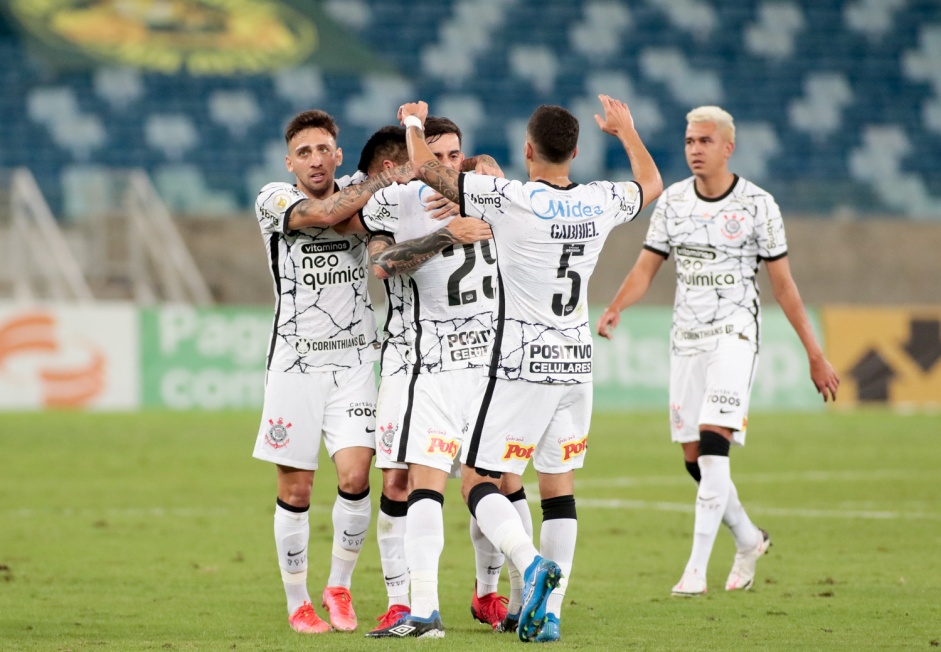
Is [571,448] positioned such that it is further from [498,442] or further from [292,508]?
[292,508]

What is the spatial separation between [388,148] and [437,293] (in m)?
0.74

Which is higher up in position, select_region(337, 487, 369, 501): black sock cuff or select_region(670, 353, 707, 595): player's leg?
select_region(670, 353, 707, 595): player's leg

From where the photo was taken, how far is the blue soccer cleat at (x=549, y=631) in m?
5.66

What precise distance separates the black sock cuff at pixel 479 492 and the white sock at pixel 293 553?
985 mm

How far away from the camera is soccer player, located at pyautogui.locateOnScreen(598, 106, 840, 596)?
300 inches

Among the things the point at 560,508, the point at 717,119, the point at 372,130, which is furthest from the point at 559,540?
the point at 372,130

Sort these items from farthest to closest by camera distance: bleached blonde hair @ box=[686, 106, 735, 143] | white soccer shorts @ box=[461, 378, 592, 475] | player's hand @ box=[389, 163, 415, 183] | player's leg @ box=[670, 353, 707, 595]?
1. player's leg @ box=[670, 353, 707, 595]
2. bleached blonde hair @ box=[686, 106, 735, 143]
3. player's hand @ box=[389, 163, 415, 183]
4. white soccer shorts @ box=[461, 378, 592, 475]

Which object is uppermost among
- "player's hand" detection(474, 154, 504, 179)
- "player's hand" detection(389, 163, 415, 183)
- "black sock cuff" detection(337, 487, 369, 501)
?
"player's hand" detection(474, 154, 504, 179)

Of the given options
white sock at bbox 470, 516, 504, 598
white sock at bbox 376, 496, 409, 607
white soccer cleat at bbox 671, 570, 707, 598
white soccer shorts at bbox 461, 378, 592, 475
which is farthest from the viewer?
white soccer cleat at bbox 671, 570, 707, 598

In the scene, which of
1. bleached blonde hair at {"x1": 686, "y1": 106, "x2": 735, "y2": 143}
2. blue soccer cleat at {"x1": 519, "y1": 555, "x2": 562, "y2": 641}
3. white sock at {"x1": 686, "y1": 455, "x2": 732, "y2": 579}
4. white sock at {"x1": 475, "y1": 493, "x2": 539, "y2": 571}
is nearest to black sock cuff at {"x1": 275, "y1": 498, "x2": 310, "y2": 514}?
white sock at {"x1": 475, "y1": 493, "x2": 539, "y2": 571}

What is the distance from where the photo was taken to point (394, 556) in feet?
20.9

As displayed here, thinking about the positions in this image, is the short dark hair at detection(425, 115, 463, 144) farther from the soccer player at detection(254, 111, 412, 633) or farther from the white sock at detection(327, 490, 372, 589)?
the white sock at detection(327, 490, 372, 589)

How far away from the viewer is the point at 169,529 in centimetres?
980

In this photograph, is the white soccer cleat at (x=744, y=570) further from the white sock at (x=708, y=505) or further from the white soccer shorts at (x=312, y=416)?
the white soccer shorts at (x=312, y=416)
